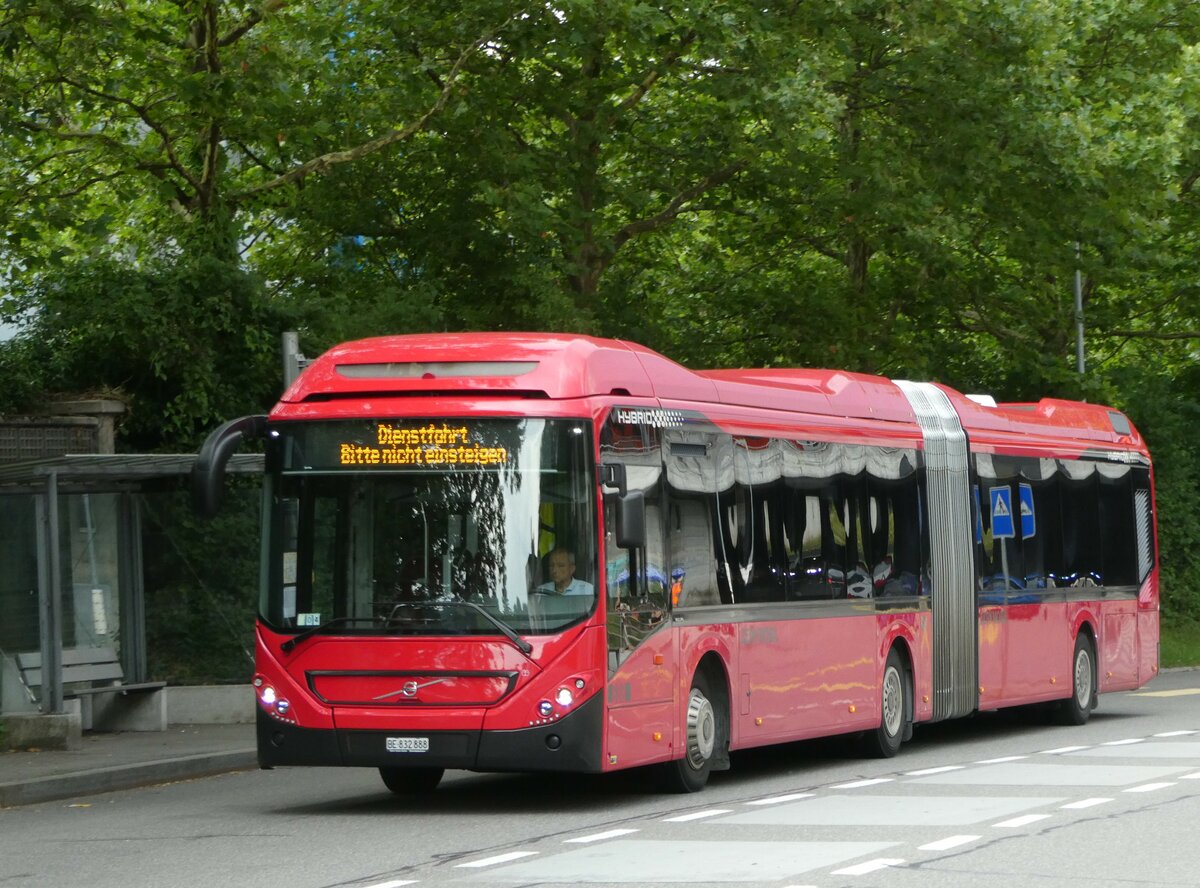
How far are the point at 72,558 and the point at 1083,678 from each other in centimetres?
1043

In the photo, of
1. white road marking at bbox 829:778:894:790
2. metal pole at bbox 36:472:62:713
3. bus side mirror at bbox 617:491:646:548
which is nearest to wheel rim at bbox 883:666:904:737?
white road marking at bbox 829:778:894:790

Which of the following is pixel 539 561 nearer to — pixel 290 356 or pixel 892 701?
pixel 892 701

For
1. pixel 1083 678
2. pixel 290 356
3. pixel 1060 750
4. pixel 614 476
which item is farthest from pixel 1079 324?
pixel 614 476

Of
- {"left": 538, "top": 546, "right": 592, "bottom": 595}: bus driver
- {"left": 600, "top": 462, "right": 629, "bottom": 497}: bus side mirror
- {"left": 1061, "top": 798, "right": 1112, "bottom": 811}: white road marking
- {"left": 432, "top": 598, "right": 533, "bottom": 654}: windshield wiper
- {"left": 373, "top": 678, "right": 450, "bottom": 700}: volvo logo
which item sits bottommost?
{"left": 1061, "top": 798, "right": 1112, "bottom": 811}: white road marking

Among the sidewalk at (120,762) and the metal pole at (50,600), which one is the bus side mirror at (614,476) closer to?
the sidewalk at (120,762)

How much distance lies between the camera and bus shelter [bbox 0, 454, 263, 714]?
18.9 meters

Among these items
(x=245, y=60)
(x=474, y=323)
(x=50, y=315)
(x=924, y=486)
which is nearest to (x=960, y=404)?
(x=924, y=486)

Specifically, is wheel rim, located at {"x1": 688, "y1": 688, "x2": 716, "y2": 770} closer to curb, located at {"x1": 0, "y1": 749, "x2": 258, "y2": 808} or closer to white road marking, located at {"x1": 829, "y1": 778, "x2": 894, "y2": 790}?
white road marking, located at {"x1": 829, "y1": 778, "x2": 894, "y2": 790}

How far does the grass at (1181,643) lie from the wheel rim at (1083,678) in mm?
12515

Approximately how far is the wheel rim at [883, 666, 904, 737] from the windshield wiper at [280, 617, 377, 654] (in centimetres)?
614

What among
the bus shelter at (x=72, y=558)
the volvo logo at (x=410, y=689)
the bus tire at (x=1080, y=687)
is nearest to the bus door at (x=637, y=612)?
the volvo logo at (x=410, y=689)

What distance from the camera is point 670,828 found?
12.2m

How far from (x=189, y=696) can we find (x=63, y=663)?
73.2 inches

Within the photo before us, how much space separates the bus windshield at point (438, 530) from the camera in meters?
13.1
